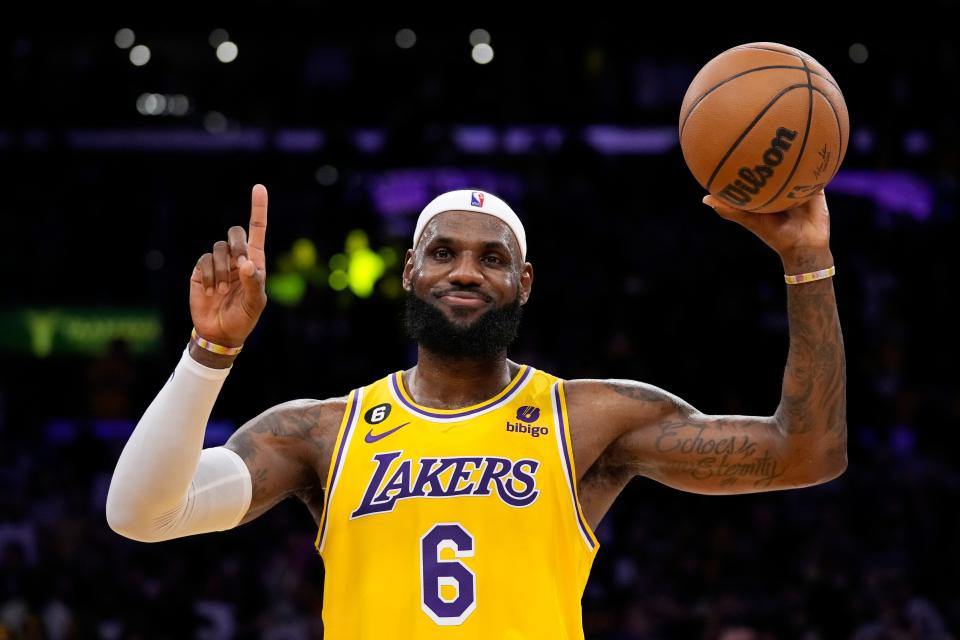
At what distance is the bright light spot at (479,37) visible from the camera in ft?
52.9

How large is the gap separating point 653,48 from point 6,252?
8.62 metres

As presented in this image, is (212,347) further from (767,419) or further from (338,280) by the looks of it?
(338,280)

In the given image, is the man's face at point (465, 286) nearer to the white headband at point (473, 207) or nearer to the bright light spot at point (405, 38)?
the white headband at point (473, 207)

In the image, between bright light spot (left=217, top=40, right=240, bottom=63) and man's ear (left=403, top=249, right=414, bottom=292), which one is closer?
man's ear (left=403, top=249, right=414, bottom=292)

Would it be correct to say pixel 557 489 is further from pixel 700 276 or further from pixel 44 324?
pixel 44 324

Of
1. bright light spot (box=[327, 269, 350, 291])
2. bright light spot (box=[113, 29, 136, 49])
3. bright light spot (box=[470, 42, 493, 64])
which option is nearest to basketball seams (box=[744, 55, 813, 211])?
bright light spot (box=[327, 269, 350, 291])

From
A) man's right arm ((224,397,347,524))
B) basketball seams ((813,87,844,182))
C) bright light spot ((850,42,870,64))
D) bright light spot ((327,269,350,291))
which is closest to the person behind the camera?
basketball seams ((813,87,844,182))

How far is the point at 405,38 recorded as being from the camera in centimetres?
1642

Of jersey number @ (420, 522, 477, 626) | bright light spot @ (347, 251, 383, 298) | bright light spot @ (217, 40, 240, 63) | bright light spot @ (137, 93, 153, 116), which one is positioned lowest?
jersey number @ (420, 522, 477, 626)

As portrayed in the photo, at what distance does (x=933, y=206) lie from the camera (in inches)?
615

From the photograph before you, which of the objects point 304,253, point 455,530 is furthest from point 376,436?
point 304,253

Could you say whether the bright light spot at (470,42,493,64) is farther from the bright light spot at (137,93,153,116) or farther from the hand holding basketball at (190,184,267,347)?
the hand holding basketball at (190,184,267,347)

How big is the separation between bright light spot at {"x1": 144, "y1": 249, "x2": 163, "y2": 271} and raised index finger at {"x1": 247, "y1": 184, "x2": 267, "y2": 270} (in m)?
12.5

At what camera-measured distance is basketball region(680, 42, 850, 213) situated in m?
3.62
